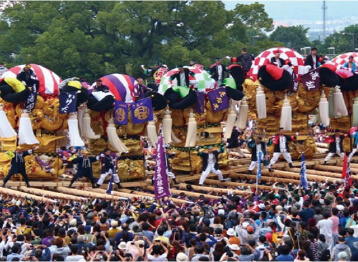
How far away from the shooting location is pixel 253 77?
35.7 metres

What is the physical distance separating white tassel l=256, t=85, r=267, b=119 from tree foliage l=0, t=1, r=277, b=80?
2763 cm

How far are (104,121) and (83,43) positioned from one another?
31558mm

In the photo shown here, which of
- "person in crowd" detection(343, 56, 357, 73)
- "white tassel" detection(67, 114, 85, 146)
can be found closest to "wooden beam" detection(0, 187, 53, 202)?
"white tassel" detection(67, 114, 85, 146)

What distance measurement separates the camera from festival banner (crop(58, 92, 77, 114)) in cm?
3158

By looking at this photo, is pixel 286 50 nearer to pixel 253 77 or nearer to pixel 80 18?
pixel 253 77

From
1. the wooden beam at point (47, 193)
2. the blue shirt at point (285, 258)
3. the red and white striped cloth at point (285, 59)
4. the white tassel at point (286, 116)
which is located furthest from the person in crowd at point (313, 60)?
the blue shirt at point (285, 258)

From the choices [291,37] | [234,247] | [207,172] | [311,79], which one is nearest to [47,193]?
[207,172]

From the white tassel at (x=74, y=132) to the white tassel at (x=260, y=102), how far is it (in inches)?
239

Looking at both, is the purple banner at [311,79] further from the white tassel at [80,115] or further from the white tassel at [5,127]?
the white tassel at [5,127]

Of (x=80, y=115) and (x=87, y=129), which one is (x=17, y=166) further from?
(x=80, y=115)

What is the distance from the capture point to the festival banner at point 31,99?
3145cm

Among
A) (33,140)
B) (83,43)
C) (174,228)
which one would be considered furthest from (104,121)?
(83,43)

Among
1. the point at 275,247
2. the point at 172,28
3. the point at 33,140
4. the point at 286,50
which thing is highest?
the point at 172,28

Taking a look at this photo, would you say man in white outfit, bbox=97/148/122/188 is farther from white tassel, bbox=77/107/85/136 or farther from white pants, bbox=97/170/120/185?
white tassel, bbox=77/107/85/136
